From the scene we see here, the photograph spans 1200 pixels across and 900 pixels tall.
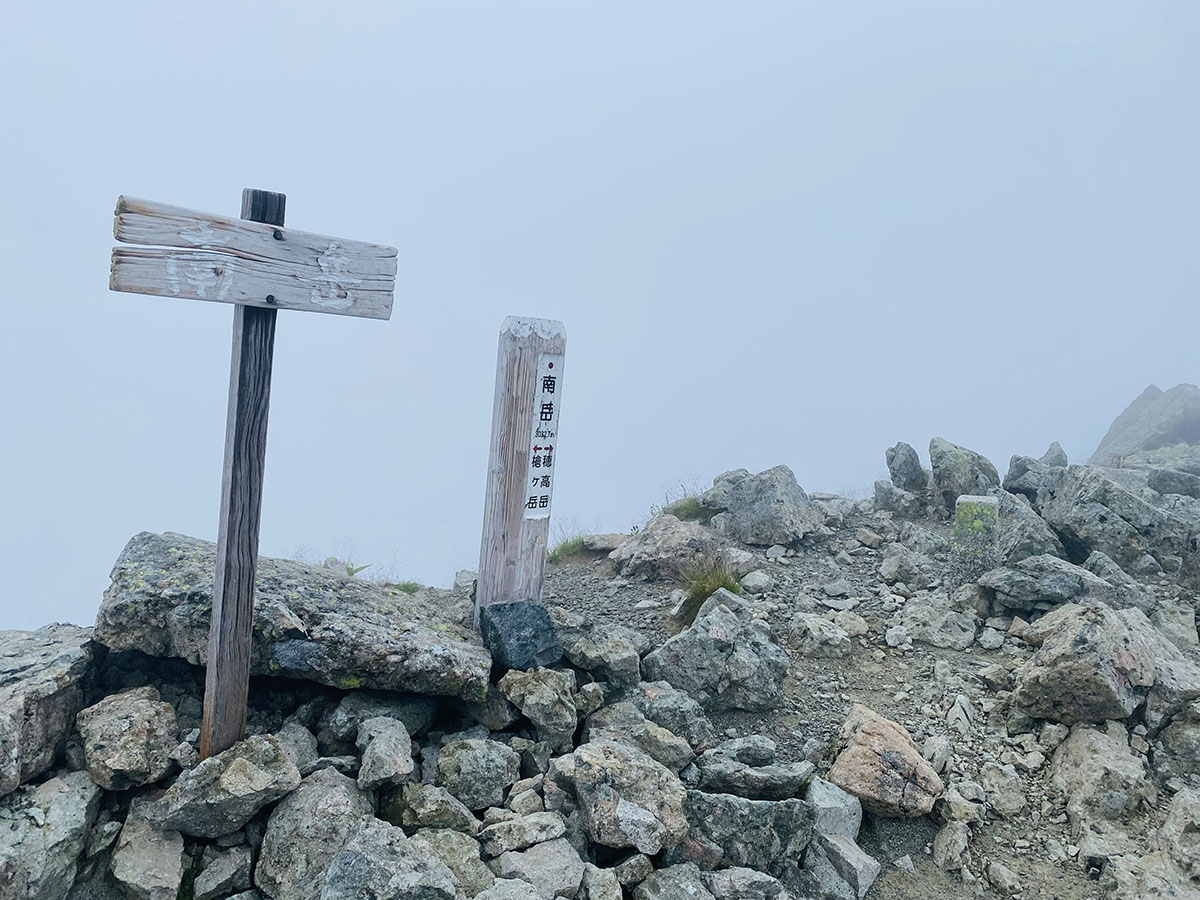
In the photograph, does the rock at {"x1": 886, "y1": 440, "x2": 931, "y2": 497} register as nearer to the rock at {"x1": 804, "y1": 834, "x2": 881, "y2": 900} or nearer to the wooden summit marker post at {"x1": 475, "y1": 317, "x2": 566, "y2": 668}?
the wooden summit marker post at {"x1": 475, "y1": 317, "x2": 566, "y2": 668}

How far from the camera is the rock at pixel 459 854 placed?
488 cm

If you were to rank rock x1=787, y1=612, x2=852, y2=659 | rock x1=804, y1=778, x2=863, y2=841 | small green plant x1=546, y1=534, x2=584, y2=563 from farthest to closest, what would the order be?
small green plant x1=546, y1=534, x2=584, y2=563, rock x1=787, y1=612, x2=852, y2=659, rock x1=804, y1=778, x2=863, y2=841

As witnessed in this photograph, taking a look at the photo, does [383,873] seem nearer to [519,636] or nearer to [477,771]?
A: [477,771]

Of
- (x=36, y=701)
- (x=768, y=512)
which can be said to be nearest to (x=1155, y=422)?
(x=768, y=512)

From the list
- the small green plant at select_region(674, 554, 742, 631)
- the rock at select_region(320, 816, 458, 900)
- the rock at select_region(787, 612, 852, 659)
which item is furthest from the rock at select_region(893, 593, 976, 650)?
the rock at select_region(320, 816, 458, 900)

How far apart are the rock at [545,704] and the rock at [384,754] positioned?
961 millimetres

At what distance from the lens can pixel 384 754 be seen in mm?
5438

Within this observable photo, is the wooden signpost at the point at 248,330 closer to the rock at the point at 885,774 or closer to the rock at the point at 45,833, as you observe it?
the rock at the point at 45,833

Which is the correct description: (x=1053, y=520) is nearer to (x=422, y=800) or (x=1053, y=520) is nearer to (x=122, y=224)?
(x=422, y=800)

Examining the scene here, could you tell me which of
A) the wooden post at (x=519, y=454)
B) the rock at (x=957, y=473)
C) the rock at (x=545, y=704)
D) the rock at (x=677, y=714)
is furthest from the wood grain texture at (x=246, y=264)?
the rock at (x=957, y=473)

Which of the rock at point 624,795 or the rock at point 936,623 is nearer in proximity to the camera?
the rock at point 624,795

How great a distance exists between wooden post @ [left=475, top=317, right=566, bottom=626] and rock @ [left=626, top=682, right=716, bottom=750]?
1620 millimetres

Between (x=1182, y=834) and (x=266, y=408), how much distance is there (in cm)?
732

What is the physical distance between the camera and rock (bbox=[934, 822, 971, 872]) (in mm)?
6137
